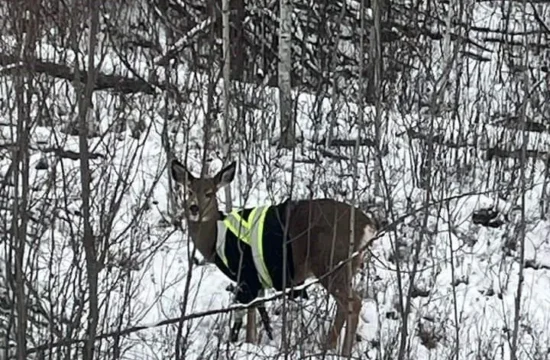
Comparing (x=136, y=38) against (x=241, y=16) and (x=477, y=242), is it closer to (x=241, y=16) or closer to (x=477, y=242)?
(x=241, y=16)

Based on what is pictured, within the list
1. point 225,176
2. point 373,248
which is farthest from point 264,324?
point 373,248

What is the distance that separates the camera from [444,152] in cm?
904

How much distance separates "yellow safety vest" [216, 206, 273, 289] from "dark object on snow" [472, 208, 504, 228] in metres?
2.66

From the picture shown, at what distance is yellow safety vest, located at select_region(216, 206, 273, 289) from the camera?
19.2 feet

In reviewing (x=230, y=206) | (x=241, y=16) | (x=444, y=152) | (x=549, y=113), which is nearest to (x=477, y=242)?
(x=444, y=152)

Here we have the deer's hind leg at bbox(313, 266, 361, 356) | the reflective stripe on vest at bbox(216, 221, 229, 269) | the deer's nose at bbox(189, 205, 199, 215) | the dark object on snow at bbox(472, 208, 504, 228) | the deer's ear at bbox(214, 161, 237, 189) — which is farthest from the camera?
the dark object on snow at bbox(472, 208, 504, 228)

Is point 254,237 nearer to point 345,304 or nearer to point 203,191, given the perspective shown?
point 203,191

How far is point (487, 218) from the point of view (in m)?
8.25

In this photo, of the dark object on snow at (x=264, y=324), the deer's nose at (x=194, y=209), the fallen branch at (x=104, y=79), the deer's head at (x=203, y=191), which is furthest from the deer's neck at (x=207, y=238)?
the fallen branch at (x=104, y=79)

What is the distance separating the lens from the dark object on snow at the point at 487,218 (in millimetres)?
8211

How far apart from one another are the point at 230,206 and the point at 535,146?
328cm

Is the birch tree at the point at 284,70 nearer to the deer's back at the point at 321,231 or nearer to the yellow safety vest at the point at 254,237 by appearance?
the yellow safety vest at the point at 254,237

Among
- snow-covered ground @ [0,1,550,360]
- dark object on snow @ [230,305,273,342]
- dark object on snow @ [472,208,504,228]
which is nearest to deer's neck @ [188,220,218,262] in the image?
snow-covered ground @ [0,1,550,360]

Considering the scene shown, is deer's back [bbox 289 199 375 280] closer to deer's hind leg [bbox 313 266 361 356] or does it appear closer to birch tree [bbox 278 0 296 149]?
deer's hind leg [bbox 313 266 361 356]
